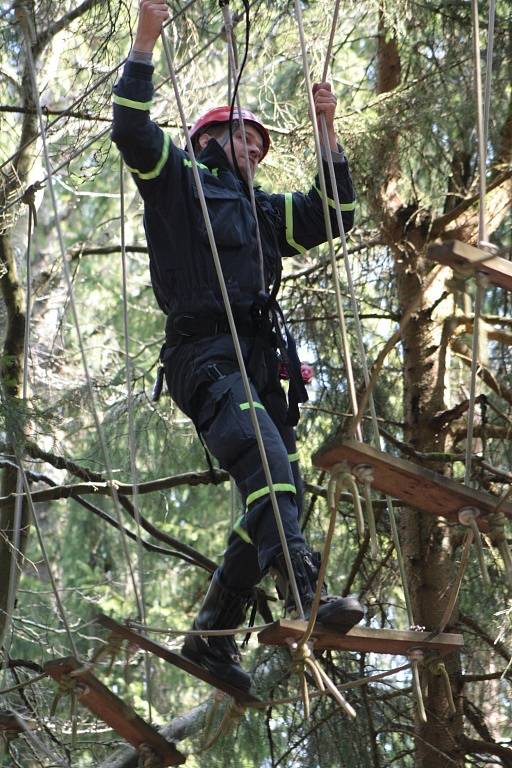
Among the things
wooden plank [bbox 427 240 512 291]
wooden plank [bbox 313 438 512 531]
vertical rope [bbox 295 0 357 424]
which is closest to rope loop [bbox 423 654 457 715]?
wooden plank [bbox 313 438 512 531]

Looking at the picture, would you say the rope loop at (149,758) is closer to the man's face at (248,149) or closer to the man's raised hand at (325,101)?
the man's face at (248,149)

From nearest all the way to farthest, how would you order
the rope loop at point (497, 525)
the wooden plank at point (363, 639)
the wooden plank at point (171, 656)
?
the rope loop at point (497, 525), the wooden plank at point (363, 639), the wooden plank at point (171, 656)

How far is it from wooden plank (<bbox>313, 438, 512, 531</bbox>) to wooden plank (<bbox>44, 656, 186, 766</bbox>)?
81cm

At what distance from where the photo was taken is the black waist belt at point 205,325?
3.11 meters

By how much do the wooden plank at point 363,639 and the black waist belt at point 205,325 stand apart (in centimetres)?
83

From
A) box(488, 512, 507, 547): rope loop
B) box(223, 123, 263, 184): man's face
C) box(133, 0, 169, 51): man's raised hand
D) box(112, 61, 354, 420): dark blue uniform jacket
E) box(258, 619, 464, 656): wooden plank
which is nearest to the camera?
box(488, 512, 507, 547): rope loop

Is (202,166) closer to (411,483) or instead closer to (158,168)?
(158,168)

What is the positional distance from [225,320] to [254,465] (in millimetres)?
421

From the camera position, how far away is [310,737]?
453 cm

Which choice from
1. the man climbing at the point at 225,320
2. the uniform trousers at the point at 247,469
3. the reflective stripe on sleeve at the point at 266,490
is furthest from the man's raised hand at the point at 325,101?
→ the reflective stripe on sleeve at the point at 266,490

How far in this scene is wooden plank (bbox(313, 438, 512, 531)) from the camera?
7.51 feet

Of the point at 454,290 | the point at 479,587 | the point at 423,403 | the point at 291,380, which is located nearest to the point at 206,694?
the point at 479,587

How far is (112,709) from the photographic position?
283 cm

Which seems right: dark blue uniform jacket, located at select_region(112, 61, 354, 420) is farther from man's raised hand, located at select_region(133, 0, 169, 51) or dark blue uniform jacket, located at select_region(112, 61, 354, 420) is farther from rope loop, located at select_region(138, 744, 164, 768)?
rope loop, located at select_region(138, 744, 164, 768)
